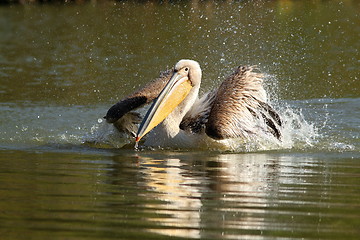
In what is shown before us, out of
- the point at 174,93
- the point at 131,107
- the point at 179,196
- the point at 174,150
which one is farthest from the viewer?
the point at 131,107

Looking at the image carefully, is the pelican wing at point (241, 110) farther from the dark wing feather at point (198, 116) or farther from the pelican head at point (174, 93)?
the pelican head at point (174, 93)

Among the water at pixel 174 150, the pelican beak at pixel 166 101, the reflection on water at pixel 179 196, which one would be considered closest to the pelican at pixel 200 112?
the pelican beak at pixel 166 101

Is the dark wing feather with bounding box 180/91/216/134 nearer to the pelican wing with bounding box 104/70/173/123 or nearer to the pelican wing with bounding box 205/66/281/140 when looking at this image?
the pelican wing with bounding box 205/66/281/140

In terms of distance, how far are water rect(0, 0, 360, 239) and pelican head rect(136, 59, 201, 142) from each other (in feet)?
1.05

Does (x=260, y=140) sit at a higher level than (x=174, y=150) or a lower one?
higher

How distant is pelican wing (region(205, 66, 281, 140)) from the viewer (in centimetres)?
709

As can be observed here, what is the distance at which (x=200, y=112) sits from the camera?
7.72 metres

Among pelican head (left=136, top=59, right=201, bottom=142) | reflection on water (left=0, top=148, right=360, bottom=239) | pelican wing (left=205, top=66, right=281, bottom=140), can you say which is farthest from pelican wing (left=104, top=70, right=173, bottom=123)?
reflection on water (left=0, top=148, right=360, bottom=239)

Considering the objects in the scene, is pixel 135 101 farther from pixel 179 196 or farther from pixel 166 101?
pixel 179 196

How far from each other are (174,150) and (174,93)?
1.96ft

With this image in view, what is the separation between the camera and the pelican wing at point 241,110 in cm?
709

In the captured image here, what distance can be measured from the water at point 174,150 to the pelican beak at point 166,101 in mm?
281

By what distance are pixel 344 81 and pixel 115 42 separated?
6.26 meters

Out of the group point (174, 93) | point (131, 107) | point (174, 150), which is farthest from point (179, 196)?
point (131, 107)
